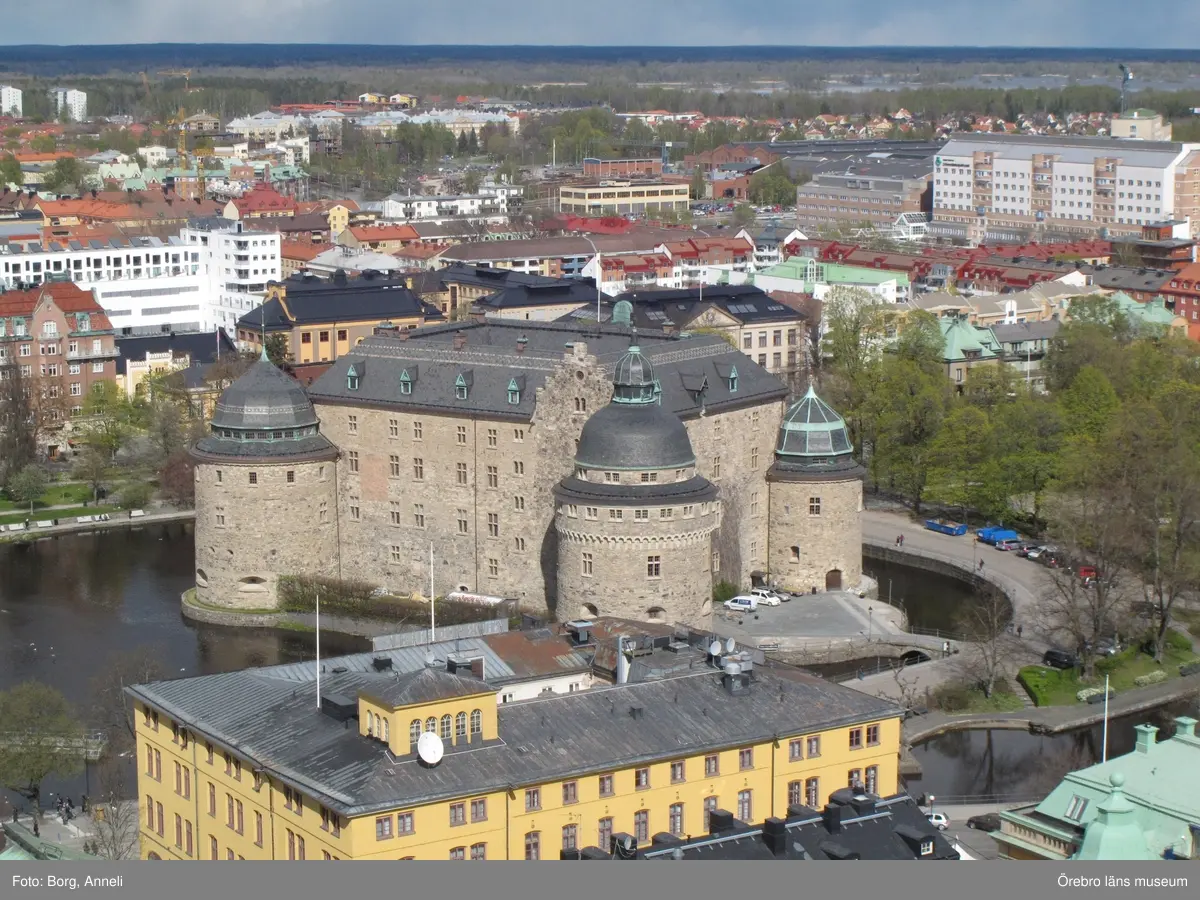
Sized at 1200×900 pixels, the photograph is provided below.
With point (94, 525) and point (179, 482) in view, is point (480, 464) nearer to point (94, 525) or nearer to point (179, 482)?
point (179, 482)

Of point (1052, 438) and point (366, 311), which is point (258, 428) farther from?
point (366, 311)

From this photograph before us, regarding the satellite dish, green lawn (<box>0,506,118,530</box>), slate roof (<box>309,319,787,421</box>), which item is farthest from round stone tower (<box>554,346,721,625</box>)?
green lawn (<box>0,506,118,530</box>)

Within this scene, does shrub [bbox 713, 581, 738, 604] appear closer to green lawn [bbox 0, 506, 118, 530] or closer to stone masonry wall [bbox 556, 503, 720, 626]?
stone masonry wall [bbox 556, 503, 720, 626]

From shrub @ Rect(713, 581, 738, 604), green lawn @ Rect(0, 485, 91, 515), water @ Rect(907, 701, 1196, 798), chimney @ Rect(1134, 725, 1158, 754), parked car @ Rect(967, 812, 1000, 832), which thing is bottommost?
water @ Rect(907, 701, 1196, 798)

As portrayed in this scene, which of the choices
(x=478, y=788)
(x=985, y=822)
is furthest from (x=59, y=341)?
(x=478, y=788)

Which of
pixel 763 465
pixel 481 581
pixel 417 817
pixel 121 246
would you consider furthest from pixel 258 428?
pixel 121 246

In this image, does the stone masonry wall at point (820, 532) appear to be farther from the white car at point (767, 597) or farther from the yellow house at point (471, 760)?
the yellow house at point (471, 760)
